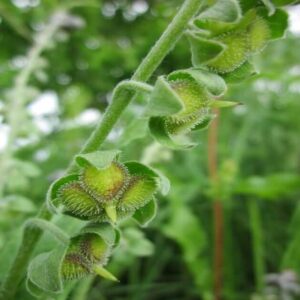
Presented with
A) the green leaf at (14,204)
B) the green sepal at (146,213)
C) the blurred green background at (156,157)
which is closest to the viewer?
the green sepal at (146,213)

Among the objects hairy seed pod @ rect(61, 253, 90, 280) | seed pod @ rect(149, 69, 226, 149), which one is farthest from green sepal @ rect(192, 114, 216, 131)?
hairy seed pod @ rect(61, 253, 90, 280)

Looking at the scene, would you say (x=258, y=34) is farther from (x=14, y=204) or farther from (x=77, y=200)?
(x=14, y=204)

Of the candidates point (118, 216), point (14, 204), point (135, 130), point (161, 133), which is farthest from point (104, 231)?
point (14, 204)

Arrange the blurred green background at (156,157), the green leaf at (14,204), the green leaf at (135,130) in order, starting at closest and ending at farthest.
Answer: the green leaf at (135,130) → the green leaf at (14,204) → the blurred green background at (156,157)

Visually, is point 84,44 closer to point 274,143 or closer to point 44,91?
point 44,91

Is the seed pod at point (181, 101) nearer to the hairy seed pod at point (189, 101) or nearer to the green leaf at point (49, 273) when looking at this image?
the hairy seed pod at point (189, 101)

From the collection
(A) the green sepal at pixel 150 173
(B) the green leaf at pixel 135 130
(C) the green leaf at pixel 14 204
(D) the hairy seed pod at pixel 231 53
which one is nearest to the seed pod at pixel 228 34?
(D) the hairy seed pod at pixel 231 53

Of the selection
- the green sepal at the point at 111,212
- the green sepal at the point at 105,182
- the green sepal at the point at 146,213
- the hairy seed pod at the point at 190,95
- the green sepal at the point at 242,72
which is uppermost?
the hairy seed pod at the point at 190,95

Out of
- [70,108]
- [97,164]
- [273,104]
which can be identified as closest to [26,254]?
[97,164]
